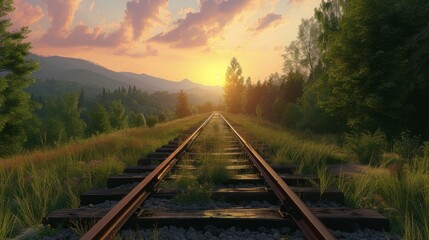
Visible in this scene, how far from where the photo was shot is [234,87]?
84.7m

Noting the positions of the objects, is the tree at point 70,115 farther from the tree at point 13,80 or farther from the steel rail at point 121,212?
the steel rail at point 121,212

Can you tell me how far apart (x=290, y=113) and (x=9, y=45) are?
25780 mm

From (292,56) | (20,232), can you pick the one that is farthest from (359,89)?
(292,56)

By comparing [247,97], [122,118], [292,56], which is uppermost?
[292,56]

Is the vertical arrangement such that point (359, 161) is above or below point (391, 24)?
below

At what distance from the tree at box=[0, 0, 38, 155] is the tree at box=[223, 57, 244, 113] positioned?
5729 centimetres

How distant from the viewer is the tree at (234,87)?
82375 millimetres

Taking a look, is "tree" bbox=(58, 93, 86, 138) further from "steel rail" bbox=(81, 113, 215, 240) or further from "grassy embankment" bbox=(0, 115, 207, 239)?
"steel rail" bbox=(81, 113, 215, 240)

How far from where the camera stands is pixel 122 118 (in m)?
95.2

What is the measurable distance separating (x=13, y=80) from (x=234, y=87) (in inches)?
2458

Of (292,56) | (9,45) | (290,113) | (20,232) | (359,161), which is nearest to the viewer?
(20,232)

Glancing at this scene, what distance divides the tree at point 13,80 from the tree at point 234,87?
57291mm

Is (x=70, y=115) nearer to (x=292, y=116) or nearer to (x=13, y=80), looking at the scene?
(x=13, y=80)

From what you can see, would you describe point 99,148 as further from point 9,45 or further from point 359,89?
point 9,45
